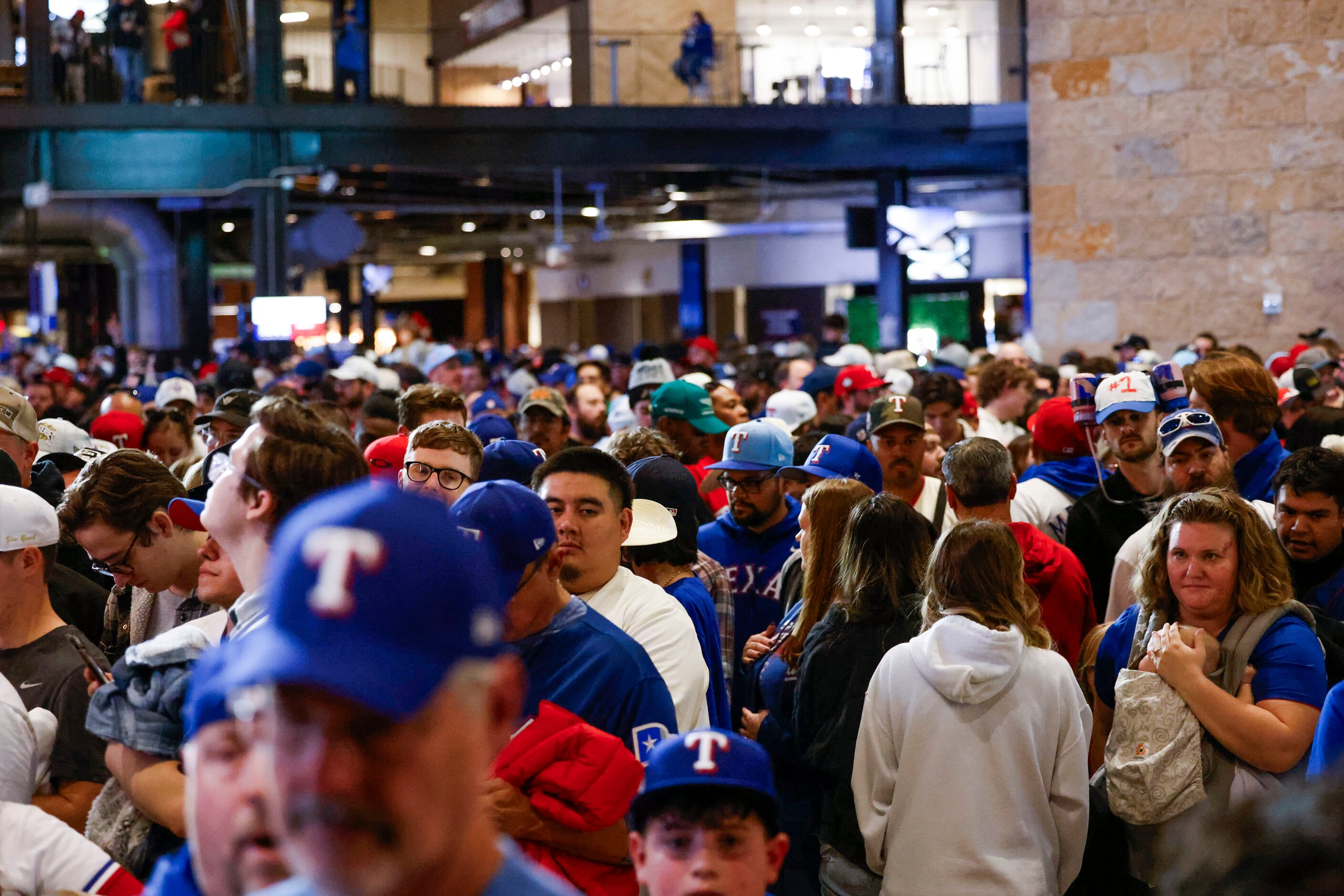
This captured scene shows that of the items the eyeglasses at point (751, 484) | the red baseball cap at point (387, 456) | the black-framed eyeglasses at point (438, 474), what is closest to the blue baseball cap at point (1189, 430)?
the eyeglasses at point (751, 484)

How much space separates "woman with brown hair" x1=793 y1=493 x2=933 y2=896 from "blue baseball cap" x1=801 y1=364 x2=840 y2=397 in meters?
5.94

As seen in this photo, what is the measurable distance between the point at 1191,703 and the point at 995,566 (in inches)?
21.8

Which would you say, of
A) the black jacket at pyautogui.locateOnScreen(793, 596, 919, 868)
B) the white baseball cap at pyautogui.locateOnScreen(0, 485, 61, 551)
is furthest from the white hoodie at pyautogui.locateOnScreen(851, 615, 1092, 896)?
the white baseball cap at pyautogui.locateOnScreen(0, 485, 61, 551)

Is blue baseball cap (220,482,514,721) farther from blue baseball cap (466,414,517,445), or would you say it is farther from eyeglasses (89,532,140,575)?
blue baseball cap (466,414,517,445)

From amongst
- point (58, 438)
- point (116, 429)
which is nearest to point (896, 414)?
point (58, 438)

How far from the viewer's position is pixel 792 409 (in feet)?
26.3

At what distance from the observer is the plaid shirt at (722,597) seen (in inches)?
178

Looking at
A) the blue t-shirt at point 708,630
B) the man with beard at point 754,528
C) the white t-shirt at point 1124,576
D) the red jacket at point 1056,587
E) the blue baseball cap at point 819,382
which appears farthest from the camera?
the blue baseball cap at point 819,382

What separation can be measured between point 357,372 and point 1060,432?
7017 mm

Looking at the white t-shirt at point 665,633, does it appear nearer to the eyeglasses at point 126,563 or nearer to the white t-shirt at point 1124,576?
the eyeglasses at point 126,563

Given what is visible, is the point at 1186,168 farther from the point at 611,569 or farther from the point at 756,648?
the point at 611,569

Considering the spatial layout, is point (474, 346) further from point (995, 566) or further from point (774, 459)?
point (995, 566)

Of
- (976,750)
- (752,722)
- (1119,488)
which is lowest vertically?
(752,722)

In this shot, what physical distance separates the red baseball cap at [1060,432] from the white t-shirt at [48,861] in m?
4.39
